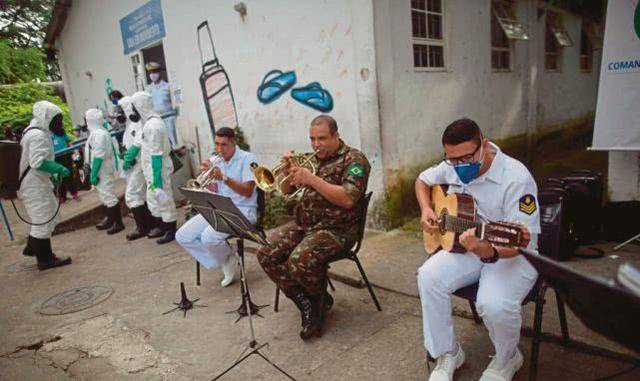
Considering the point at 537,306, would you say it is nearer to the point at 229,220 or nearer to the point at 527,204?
the point at 527,204

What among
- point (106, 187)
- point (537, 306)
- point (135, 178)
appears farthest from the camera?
point (106, 187)

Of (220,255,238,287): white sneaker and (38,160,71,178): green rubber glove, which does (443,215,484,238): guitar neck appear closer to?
(220,255,238,287): white sneaker

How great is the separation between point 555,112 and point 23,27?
22472 millimetres

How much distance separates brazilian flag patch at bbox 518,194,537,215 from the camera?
227cm

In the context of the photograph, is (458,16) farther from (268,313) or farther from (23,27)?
(23,27)

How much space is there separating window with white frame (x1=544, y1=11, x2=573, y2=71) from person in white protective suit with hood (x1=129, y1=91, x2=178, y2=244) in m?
8.45

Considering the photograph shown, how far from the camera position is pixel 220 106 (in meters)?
7.91

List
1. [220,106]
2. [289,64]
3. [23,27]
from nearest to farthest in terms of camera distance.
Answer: [289,64] < [220,106] < [23,27]

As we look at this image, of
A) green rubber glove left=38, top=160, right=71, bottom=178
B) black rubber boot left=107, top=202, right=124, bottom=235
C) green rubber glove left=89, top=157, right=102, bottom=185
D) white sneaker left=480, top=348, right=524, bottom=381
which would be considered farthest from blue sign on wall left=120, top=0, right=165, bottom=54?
white sneaker left=480, top=348, right=524, bottom=381

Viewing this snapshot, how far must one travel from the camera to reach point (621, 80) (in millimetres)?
4027

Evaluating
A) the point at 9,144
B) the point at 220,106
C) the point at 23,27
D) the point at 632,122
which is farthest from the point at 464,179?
the point at 23,27

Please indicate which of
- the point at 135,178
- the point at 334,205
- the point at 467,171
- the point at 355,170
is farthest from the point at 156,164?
the point at 467,171

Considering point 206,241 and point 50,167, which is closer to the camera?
point 206,241

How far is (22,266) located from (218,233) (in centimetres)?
389
